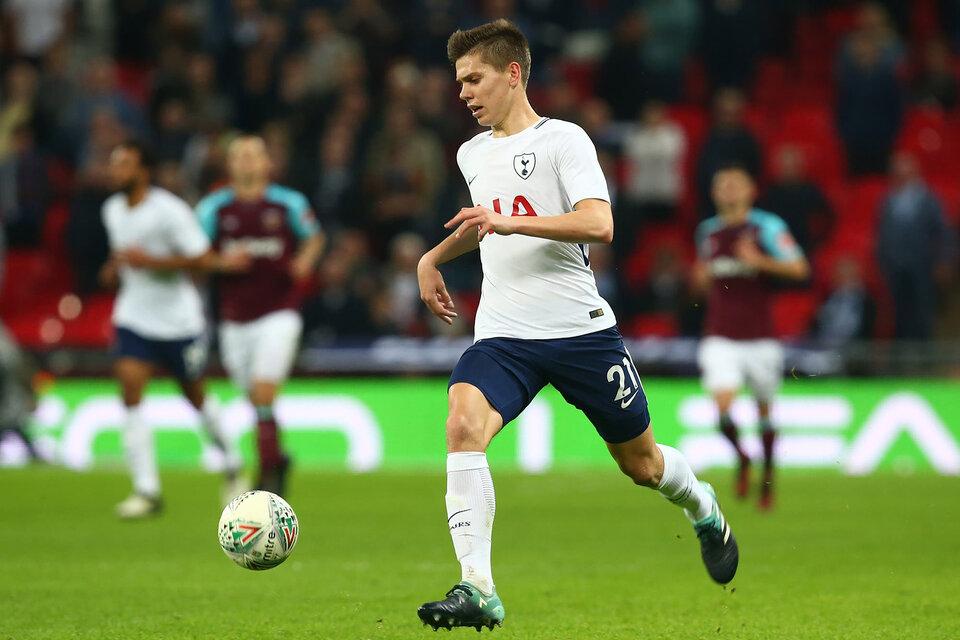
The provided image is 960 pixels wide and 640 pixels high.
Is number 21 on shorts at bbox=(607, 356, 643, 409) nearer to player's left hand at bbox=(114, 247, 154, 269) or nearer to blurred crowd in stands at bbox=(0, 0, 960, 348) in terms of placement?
player's left hand at bbox=(114, 247, 154, 269)

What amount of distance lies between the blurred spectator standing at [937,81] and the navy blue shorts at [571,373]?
43.1 ft

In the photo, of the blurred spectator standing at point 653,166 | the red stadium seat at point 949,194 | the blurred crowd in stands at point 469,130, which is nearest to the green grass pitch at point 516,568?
the blurred crowd in stands at point 469,130

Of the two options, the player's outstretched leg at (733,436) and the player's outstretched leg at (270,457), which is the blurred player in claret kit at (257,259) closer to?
the player's outstretched leg at (270,457)

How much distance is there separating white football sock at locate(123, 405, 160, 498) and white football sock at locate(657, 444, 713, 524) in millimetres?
5201

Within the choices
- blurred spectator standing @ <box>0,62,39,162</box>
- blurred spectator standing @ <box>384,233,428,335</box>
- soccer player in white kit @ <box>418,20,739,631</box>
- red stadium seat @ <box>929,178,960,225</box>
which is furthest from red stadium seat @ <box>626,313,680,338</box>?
soccer player in white kit @ <box>418,20,739,631</box>

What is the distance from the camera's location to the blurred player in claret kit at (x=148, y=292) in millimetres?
10180

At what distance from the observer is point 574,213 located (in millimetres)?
5129

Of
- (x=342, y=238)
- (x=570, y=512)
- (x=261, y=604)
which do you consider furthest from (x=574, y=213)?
(x=342, y=238)

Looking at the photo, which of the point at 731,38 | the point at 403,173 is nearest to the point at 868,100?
the point at 731,38

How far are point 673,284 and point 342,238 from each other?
12.3 ft

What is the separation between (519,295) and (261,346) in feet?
17.9

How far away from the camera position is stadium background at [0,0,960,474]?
14203mm

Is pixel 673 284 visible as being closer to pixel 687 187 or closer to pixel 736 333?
pixel 687 187

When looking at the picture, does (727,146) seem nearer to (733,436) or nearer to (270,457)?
(733,436)
